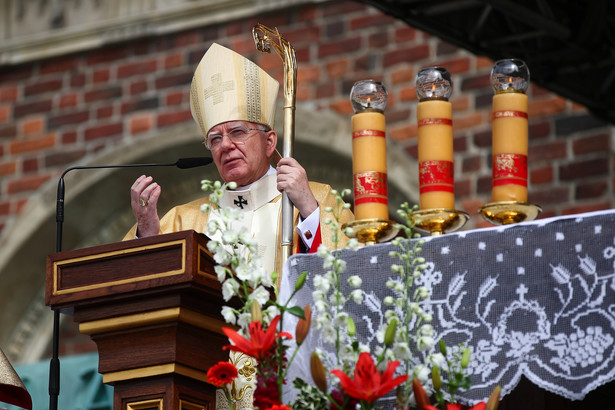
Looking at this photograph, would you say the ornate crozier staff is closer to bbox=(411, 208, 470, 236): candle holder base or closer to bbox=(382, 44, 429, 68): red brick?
bbox=(411, 208, 470, 236): candle holder base

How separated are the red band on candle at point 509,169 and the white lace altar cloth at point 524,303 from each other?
0.29 meters

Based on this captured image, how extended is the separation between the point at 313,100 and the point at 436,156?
3.37 m

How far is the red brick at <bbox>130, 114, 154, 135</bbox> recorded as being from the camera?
6969 millimetres

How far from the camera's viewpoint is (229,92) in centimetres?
446

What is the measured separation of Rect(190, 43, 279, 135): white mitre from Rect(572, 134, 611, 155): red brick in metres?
1.89

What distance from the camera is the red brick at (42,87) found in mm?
7293

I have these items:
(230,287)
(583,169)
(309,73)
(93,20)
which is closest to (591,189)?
(583,169)

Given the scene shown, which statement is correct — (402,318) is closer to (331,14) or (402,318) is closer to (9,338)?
(331,14)

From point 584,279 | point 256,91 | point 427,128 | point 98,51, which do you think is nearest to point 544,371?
point 584,279

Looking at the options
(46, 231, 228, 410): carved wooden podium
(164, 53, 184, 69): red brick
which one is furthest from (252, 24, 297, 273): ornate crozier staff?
(164, 53, 184, 69): red brick

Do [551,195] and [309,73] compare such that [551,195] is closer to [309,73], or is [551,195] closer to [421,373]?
[309,73]

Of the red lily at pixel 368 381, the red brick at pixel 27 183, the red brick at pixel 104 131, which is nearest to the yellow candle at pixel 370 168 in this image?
the red lily at pixel 368 381

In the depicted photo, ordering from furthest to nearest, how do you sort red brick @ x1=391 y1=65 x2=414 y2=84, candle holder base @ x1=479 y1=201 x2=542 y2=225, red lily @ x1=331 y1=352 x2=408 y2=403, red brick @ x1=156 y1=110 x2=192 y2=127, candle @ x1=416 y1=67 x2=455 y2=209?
red brick @ x1=156 y1=110 x2=192 y2=127 < red brick @ x1=391 y1=65 x2=414 y2=84 < candle @ x1=416 y1=67 x2=455 y2=209 < candle holder base @ x1=479 y1=201 x2=542 y2=225 < red lily @ x1=331 y1=352 x2=408 y2=403

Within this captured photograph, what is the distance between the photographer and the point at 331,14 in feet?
21.7
